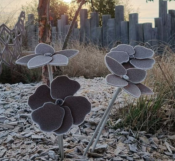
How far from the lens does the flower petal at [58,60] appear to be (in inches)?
50.4

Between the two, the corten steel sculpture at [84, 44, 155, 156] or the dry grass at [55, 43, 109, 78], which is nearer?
the corten steel sculpture at [84, 44, 155, 156]

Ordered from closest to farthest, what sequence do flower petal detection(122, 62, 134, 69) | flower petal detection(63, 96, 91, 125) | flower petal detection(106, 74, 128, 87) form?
1. flower petal detection(106, 74, 128, 87)
2. flower petal detection(63, 96, 91, 125)
3. flower petal detection(122, 62, 134, 69)

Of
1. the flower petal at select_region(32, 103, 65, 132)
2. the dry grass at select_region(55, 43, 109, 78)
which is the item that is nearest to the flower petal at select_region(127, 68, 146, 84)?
the flower petal at select_region(32, 103, 65, 132)

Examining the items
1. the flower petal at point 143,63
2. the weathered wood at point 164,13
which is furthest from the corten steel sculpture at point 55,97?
the weathered wood at point 164,13

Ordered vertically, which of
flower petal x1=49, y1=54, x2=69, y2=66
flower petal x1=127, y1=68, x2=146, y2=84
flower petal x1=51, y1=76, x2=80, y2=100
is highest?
flower petal x1=49, y1=54, x2=69, y2=66

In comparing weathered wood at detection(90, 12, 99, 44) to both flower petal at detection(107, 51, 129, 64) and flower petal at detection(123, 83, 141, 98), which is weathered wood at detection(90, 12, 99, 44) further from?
flower petal at detection(123, 83, 141, 98)

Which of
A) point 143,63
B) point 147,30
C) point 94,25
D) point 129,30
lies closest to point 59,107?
point 143,63

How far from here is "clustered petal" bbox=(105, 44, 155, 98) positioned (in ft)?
4.32

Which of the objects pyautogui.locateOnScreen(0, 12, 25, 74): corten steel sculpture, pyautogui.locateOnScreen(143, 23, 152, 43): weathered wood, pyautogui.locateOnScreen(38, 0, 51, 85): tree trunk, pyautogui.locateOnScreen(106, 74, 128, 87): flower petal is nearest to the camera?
pyautogui.locateOnScreen(106, 74, 128, 87): flower petal

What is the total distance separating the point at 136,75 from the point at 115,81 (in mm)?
160

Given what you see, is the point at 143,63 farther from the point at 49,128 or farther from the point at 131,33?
the point at 131,33

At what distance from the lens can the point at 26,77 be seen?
458cm

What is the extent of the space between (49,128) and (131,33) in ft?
21.8

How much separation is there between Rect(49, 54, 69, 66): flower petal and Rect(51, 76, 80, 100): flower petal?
0.10 m
